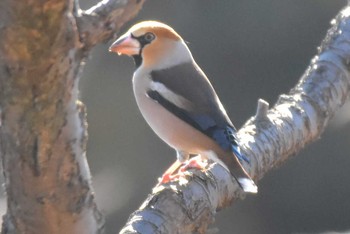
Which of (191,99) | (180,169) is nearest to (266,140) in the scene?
(180,169)

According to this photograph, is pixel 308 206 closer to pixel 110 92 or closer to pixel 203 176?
pixel 110 92

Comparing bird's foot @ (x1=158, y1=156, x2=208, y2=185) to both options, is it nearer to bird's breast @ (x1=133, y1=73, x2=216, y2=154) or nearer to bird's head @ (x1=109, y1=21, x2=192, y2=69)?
bird's breast @ (x1=133, y1=73, x2=216, y2=154)

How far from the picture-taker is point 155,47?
3.76 metres

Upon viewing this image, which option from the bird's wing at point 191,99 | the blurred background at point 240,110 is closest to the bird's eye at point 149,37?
the bird's wing at point 191,99

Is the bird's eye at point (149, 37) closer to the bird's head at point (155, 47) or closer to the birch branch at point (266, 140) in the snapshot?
the bird's head at point (155, 47)

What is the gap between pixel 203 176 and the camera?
2936mm

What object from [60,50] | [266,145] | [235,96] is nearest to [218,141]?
[266,145]

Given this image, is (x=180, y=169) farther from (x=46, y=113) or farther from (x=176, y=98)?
(x=46, y=113)

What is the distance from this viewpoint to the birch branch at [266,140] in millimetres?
2611

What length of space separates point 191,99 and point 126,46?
35 cm

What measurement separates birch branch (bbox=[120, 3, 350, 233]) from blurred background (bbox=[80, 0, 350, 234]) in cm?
250

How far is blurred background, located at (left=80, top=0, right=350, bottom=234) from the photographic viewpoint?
6.04 m

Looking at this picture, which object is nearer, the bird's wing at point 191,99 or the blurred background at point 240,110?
the bird's wing at point 191,99

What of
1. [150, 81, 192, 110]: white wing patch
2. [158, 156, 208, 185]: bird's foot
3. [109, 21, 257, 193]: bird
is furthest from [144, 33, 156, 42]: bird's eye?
[158, 156, 208, 185]: bird's foot
